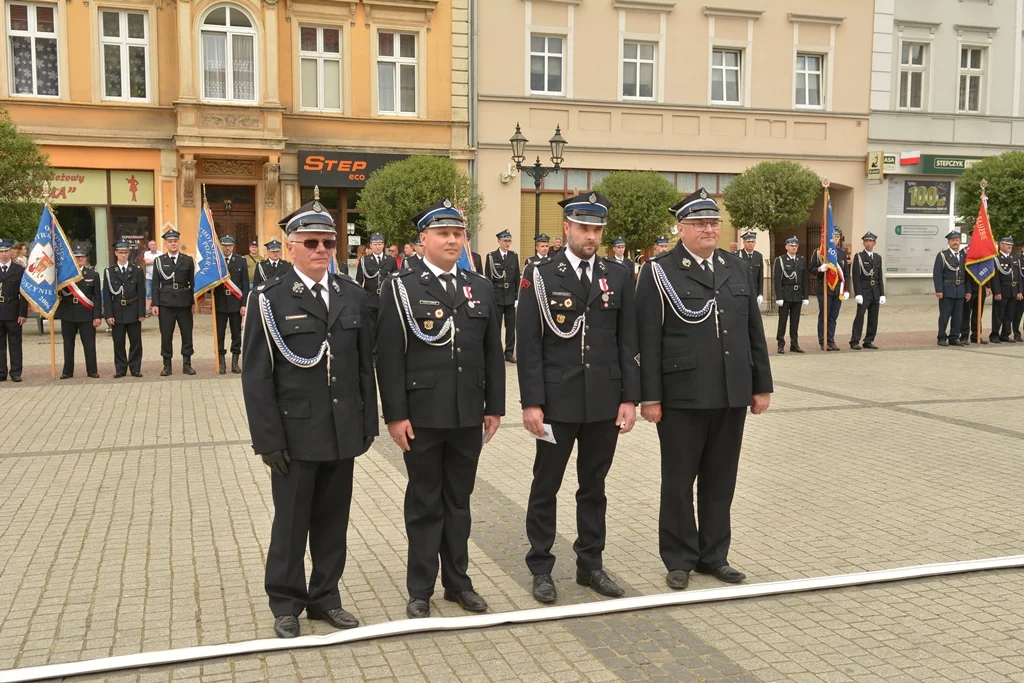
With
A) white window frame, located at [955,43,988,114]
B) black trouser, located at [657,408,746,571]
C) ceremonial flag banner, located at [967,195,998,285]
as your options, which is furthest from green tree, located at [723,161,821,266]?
black trouser, located at [657,408,746,571]

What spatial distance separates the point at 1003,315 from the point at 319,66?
1819 centimetres

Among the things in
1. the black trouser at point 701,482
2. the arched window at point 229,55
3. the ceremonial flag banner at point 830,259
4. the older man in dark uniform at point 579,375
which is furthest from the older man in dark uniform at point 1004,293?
the arched window at point 229,55

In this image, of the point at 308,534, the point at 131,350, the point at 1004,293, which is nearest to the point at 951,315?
the point at 1004,293

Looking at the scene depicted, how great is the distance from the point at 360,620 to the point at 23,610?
1.81 meters

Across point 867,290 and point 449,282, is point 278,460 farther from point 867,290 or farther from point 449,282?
point 867,290

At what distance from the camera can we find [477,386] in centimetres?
535

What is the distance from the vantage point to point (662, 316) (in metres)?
5.84

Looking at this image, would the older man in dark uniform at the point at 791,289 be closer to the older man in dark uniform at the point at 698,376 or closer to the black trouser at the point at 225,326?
the black trouser at the point at 225,326

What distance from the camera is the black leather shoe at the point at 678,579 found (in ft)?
18.5

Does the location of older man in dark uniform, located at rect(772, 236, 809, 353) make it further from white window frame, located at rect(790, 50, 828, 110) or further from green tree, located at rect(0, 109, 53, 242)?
green tree, located at rect(0, 109, 53, 242)

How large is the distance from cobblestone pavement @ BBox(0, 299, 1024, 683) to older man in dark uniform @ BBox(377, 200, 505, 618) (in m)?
0.29

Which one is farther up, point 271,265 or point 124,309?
point 271,265

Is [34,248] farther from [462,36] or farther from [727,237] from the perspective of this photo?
[727,237]

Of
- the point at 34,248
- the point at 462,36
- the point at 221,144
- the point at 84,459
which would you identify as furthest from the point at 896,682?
the point at 462,36
